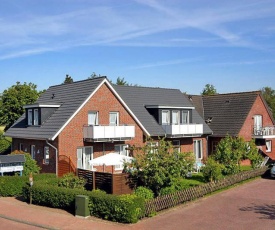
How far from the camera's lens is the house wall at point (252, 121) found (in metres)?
37.1

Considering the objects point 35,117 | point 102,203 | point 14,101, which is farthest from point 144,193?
point 14,101

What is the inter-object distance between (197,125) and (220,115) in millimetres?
5324

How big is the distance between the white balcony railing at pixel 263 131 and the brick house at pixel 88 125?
6.57 metres

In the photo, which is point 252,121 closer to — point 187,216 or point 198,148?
point 198,148

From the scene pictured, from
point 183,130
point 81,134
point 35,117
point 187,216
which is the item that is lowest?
point 187,216

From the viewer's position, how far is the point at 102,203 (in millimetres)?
18156

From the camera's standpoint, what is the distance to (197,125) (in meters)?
34.6

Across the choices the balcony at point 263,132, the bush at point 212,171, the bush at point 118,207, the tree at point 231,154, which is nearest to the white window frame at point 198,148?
the balcony at point 263,132

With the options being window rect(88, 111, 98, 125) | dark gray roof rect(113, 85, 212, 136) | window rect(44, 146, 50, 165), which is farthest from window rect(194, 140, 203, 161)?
window rect(44, 146, 50, 165)

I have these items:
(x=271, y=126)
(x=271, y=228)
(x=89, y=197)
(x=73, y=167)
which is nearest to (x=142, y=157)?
(x=89, y=197)

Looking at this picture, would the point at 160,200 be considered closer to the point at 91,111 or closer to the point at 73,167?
the point at 73,167

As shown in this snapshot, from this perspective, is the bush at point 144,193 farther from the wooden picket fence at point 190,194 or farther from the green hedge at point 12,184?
the green hedge at point 12,184

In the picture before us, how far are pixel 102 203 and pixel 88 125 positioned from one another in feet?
34.5

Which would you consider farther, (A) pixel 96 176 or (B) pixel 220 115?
(B) pixel 220 115
